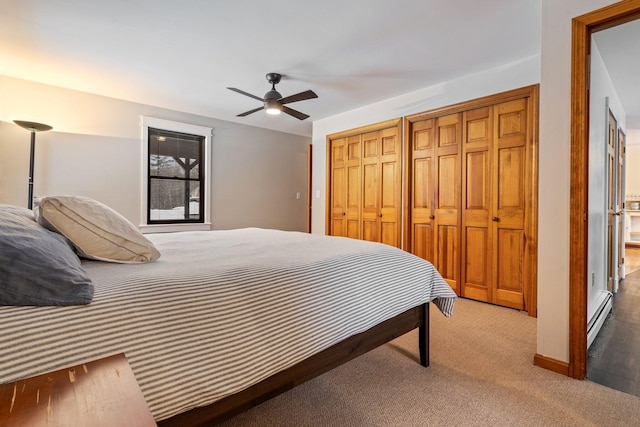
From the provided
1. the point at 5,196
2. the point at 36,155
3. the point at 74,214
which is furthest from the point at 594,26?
the point at 5,196

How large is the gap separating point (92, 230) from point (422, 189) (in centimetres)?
340

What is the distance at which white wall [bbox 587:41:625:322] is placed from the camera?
2.26 meters

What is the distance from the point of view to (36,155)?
346 centimetres

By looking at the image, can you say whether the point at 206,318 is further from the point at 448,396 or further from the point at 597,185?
the point at 597,185

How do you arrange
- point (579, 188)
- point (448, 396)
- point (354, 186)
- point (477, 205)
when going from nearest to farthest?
point (448, 396), point (579, 188), point (477, 205), point (354, 186)

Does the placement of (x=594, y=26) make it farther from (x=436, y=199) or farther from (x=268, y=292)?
(x=268, y=292)

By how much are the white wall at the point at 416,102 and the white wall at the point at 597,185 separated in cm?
52

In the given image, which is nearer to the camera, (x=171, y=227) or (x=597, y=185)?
(x=597, y=185)

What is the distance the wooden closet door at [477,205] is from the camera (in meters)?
3.22

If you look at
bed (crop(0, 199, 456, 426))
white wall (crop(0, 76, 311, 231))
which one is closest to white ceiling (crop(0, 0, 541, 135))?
white wall (crop(0, 76, 311, 231))

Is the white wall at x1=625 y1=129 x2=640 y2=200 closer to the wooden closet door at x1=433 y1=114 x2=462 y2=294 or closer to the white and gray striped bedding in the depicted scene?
the wooden closet door at x1=433 y1=114 x2=462 y2=294

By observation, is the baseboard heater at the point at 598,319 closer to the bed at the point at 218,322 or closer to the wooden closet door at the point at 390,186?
the bed at the point at 218,322

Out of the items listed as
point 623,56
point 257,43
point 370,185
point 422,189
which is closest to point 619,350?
point 422,189

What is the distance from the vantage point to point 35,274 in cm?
81
